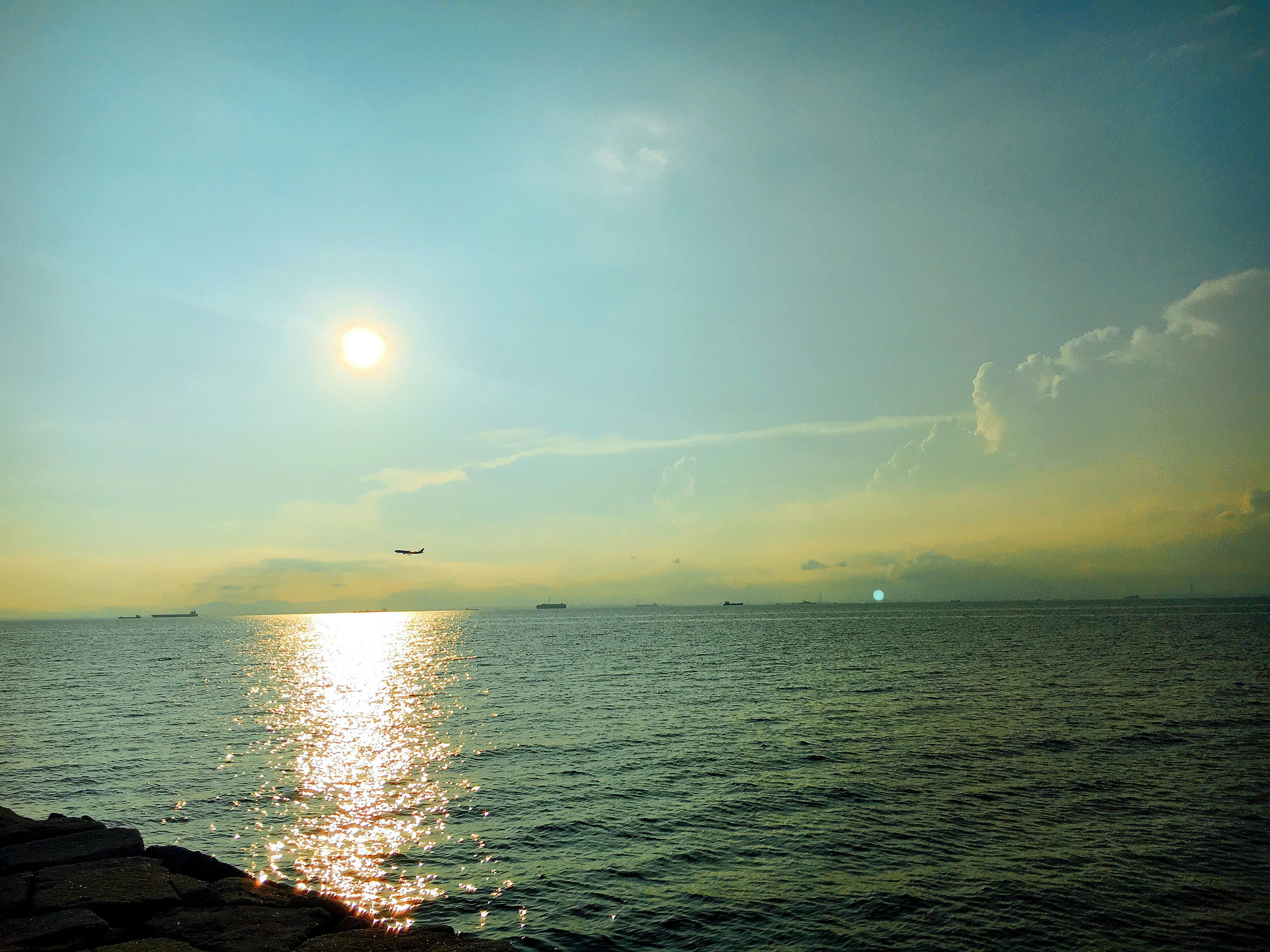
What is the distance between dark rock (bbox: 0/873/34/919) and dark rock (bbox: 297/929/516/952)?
301 inches

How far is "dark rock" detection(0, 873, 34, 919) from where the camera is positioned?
1692cm

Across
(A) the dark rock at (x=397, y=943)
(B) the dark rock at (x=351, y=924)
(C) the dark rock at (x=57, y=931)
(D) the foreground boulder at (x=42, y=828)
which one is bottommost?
(B) the dark rock at (x=351, y=924)

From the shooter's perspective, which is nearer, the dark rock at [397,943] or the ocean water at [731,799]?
the dark rock at [397,943]

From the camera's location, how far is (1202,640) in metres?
116

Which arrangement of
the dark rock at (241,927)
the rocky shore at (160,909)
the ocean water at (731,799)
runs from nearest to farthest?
the rocky shore at (160,909)
the dark rock at (241,927)
the ocean water at (731,799)

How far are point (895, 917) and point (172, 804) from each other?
106 feet

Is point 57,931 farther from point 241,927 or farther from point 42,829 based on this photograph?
point 42,829

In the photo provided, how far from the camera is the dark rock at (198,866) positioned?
844 inches

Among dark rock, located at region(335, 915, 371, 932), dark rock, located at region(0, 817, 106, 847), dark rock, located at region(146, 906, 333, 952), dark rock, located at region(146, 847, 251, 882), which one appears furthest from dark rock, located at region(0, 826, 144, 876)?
dark rock, located at region(335, 915, 371, 932)

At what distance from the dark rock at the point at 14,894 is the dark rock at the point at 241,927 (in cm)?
334

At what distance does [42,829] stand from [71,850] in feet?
10.7

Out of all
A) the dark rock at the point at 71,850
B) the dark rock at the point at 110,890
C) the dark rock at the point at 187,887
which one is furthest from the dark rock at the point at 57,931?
the dark rock at the point at 71,850

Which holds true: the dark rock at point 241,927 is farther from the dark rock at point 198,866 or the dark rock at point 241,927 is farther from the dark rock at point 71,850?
the dark rock at point 71,850

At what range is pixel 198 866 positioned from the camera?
21516 mm
